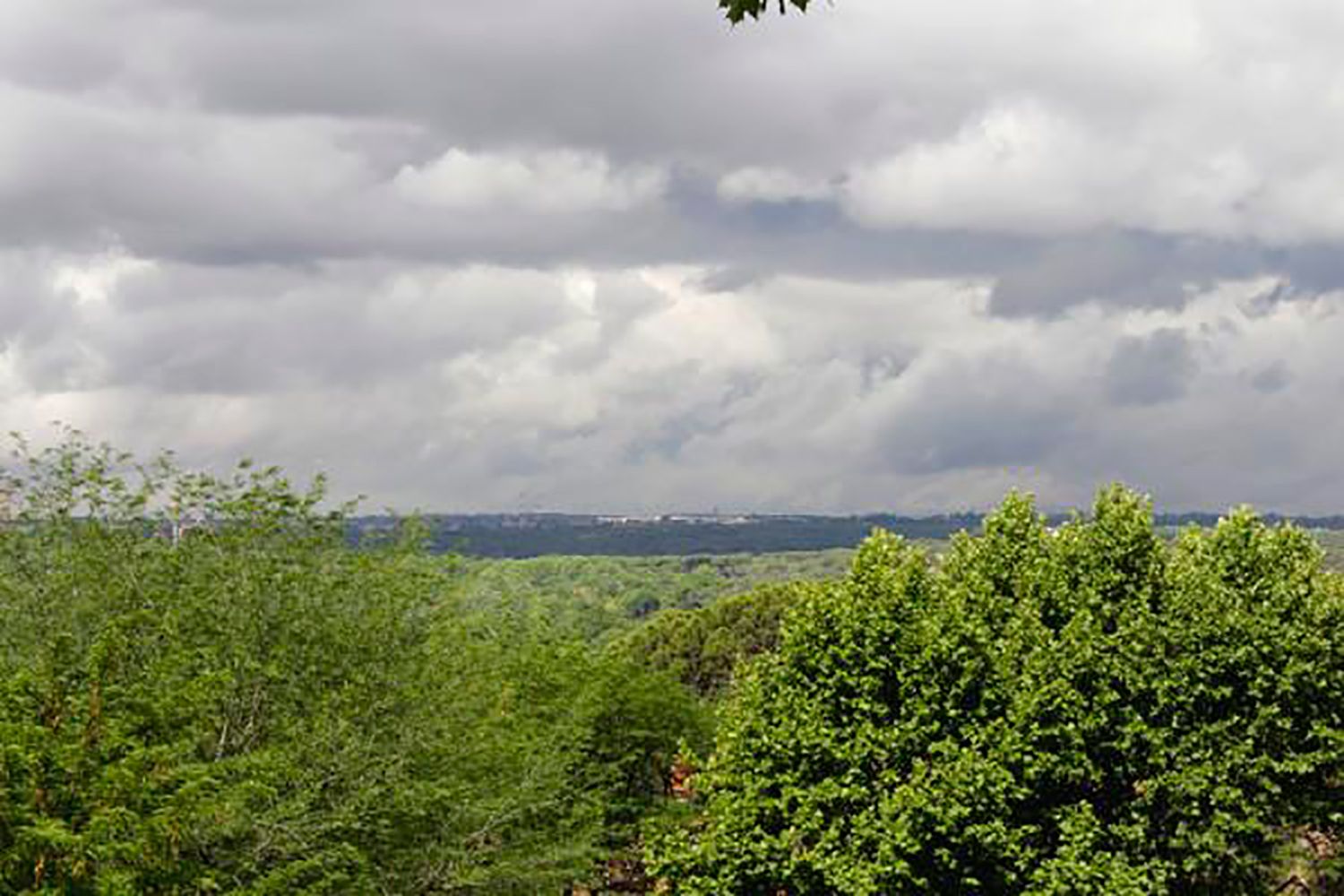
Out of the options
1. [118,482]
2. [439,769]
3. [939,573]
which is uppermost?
[118,482]

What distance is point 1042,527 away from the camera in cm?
3728

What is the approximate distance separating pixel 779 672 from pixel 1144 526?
10908 millimetres

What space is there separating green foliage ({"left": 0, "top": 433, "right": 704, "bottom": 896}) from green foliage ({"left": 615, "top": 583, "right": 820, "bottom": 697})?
219ft

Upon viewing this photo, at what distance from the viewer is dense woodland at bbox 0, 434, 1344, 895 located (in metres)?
30.2

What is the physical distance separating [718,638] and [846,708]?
79533 mm

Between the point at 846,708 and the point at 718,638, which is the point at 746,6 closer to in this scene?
the point at 846,708

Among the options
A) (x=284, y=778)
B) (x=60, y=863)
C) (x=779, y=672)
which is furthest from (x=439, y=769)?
(x=60, y=863)

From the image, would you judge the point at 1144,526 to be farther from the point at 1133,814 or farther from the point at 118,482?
the point at 118,482

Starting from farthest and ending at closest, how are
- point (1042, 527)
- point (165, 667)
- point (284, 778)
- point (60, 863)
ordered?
1. point (1042, 527)
2. point (284, 778)
3. point (165, 667)
4. point (60, 863)

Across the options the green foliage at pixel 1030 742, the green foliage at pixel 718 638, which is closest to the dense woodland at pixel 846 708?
the green foliage at pixel 1030 742

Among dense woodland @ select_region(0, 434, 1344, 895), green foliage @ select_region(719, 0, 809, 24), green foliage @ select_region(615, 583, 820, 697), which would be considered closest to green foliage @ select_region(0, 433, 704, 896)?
dense woodland @ select_region(0, 434, 1344, 895)

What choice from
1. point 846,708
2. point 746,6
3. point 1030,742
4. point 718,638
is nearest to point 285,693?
point 846,708

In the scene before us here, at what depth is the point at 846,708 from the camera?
1294 inches

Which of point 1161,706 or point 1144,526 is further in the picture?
point 1144,526
